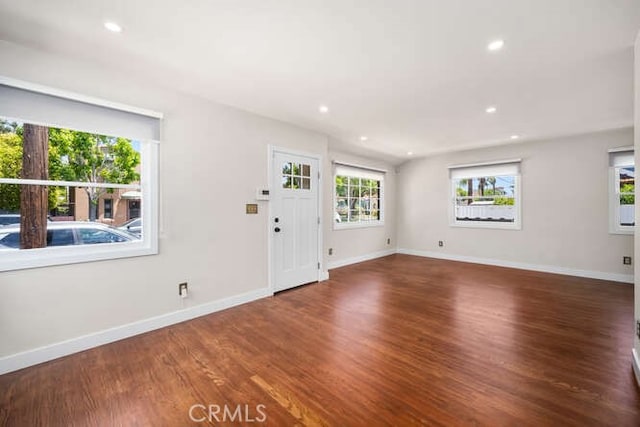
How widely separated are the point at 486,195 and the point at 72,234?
6555mm

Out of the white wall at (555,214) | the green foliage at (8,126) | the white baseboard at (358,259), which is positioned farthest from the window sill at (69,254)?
the white wall at (555,214)

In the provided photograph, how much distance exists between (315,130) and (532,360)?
372 cm

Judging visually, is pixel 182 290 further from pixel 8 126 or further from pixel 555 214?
pixel 555 214

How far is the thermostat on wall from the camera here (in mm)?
3570

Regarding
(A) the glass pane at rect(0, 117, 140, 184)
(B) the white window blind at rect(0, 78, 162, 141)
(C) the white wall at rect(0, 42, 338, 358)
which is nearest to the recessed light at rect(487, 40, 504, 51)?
(C) the white wall at rect(0, 42, 338, 358)

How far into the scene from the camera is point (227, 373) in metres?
1.99

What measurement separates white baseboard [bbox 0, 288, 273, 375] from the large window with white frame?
2.20 ft

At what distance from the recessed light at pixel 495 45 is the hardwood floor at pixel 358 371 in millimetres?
2438

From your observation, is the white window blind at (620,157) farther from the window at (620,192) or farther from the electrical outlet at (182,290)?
the electrical outlet at (182,290)

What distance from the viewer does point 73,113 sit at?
7.34 feet

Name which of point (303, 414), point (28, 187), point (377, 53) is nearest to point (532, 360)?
point (303, 414)

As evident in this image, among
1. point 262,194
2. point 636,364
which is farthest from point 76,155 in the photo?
point 636,364

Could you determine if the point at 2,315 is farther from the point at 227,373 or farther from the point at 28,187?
the point at 227,373

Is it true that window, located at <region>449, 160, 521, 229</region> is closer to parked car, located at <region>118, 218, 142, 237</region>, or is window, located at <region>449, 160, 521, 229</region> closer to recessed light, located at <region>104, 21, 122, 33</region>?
parked car, located at <region>118, 218, 142, 237</region>
